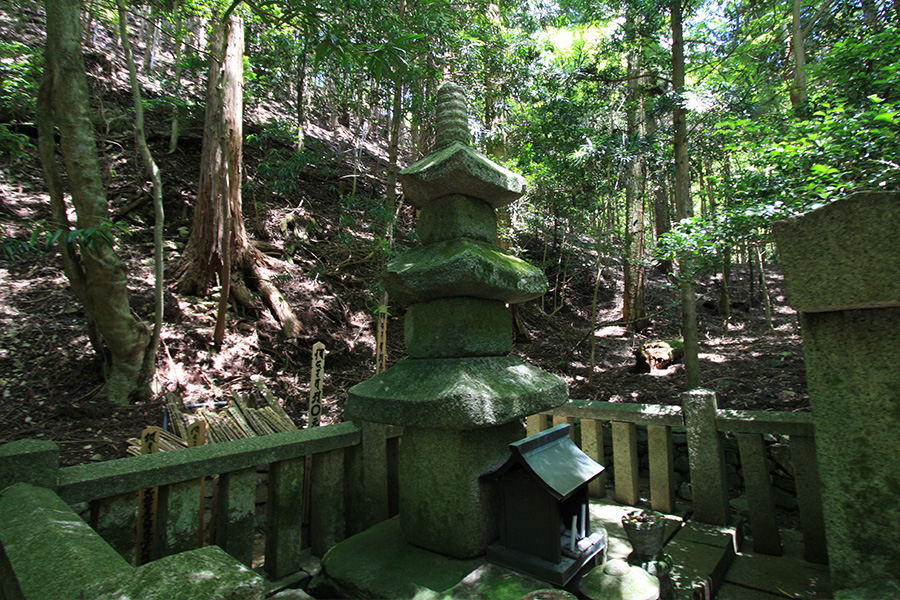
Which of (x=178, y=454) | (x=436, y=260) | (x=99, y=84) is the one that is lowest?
(x=178, y=454)

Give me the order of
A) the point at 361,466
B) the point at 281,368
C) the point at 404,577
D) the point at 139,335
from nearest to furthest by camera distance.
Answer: the point at 404,577
the point at 361,466
the point at 139,335
the point at 281,368

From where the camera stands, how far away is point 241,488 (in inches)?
97.0

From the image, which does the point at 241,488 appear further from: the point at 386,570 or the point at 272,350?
the point at 272,350

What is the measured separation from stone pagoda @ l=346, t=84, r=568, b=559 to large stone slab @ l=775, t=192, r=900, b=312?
124 cm

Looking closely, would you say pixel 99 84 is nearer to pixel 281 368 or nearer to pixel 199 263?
pixel 199 263

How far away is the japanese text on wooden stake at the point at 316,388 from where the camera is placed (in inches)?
161

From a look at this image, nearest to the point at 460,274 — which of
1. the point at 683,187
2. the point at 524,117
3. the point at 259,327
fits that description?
the point at 683,187

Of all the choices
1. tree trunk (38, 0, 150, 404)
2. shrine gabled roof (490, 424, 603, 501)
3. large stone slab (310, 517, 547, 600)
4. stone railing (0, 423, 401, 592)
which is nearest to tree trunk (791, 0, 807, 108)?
shrine gabled roof (490, 424, 603, 501)

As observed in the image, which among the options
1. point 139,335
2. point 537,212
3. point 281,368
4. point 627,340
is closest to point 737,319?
point 627,340

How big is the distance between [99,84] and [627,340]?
47.0 feet

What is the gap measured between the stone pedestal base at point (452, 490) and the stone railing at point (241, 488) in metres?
0.62

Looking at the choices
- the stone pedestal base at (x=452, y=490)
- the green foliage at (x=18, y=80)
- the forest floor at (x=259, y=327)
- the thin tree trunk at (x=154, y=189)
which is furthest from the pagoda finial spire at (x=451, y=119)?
the green foliage at (x=18, y=80)

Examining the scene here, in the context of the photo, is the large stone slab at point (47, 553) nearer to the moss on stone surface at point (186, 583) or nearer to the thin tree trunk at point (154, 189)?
the moss on stone surface at point (186, 583)

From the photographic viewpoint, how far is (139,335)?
5438mm
